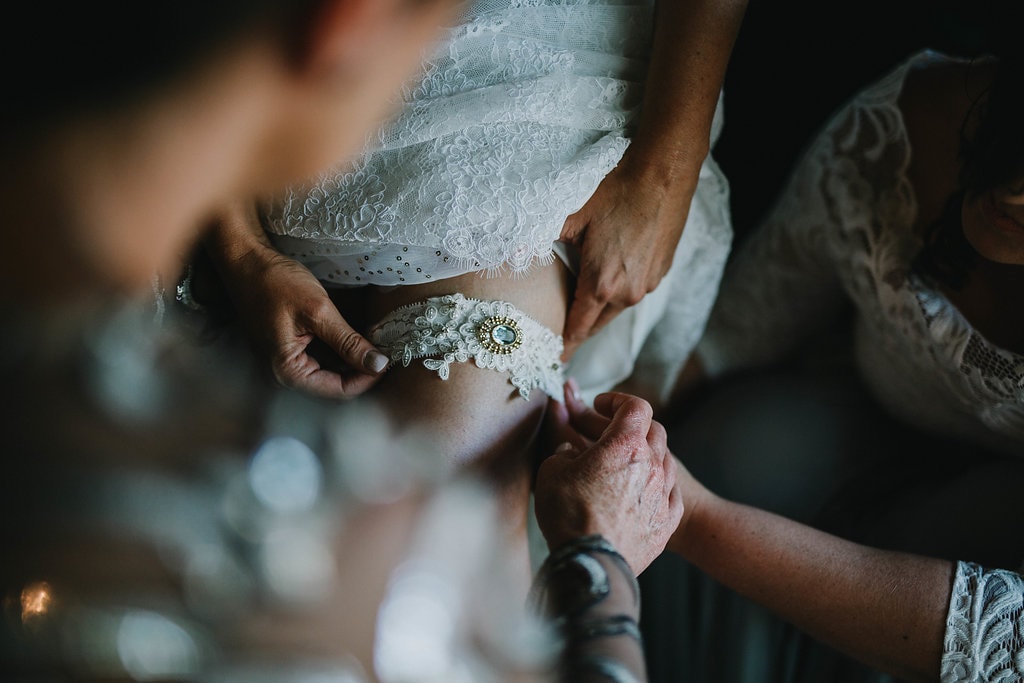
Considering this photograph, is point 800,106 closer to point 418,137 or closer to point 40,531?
point 418,137

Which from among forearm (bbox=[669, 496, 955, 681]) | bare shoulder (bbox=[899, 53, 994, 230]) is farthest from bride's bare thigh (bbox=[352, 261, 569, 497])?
bare shoulder (bbox=[899, 53, 994, 230])

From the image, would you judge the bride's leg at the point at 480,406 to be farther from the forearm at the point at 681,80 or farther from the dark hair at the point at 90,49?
the dark hair at the point at 90,49

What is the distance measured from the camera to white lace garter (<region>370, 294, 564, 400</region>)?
0.74 m

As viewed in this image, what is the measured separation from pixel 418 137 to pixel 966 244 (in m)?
0.65

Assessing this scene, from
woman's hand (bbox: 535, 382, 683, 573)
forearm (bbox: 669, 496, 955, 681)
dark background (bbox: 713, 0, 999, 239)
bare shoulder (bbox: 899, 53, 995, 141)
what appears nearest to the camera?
woman's hand (bbox: 535, 382, 683, 573)

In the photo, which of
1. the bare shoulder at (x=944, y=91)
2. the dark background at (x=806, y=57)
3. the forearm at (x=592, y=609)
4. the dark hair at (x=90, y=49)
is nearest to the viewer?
the dark hair at (x=90, y=49)

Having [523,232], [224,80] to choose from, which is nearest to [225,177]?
[224,80]

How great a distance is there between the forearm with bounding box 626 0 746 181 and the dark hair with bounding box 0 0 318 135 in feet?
1.86

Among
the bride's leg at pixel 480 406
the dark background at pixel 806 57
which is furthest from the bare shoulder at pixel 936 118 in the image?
the bride's leg at pixel 480 406

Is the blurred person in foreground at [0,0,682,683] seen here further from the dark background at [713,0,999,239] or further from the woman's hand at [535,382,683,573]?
the dark background at [713,0,999,239]

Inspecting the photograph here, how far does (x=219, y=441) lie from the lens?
567 mm

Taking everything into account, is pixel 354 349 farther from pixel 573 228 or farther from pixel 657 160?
pixel 657 160

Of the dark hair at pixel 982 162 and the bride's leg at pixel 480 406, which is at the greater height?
the dark hair at pixel 982 162

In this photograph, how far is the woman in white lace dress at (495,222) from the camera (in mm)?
745
